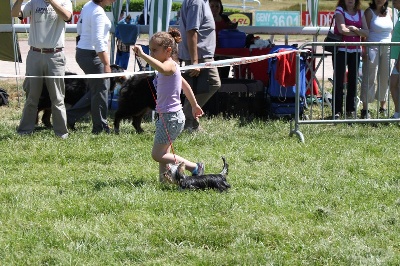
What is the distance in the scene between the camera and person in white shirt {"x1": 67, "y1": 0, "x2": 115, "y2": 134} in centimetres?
980

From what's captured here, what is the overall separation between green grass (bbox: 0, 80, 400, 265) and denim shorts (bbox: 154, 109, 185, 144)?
0.41m

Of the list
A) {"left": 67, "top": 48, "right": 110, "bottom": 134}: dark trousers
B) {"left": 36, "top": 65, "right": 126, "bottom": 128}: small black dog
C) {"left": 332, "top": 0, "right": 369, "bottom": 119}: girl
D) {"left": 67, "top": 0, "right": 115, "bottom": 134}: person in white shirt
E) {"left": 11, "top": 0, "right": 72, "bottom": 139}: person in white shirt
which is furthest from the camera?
{"left": 332, "top": 0, "right": 369, "bottom": 119}: girl

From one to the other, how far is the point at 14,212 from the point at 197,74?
4327 mm

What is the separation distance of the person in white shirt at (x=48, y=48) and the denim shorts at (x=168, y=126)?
288 centimetres

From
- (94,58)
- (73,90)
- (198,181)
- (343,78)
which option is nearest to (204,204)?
(198,181)

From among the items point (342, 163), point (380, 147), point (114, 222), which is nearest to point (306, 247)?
point (114, 222)

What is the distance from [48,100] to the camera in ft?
34.1

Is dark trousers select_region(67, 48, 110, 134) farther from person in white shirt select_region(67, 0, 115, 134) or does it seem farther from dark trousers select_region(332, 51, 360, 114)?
dark trousers select_region(332, 51, 360, 114)

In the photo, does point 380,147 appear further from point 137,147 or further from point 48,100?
point 48,100

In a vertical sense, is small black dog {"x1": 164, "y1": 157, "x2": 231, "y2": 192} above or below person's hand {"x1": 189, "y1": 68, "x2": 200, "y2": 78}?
below

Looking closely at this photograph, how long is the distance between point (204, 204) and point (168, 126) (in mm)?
918

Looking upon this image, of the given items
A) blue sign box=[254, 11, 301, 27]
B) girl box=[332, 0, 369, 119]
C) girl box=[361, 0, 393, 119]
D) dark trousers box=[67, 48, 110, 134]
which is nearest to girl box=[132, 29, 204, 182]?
dark trousers box=[67, 48, 110, 134]

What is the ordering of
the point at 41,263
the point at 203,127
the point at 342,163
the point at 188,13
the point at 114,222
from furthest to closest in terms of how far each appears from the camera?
the point at 203,127 → the point at 188,13 → the point at 342,163 → the point at 114,222 → the point at 41,263

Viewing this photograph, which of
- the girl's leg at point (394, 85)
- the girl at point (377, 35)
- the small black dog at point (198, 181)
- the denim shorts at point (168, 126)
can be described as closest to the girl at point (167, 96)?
the denim shorts at point (168, 126)
